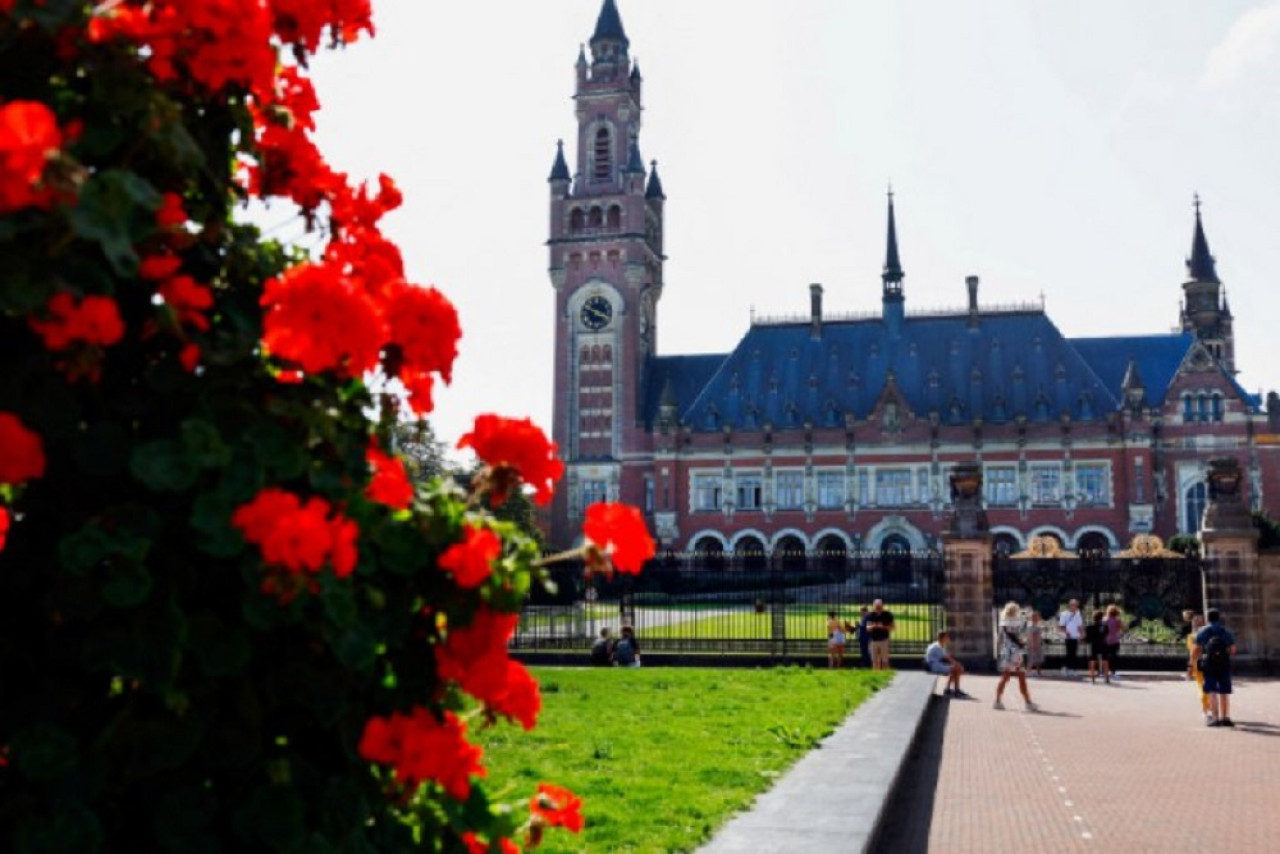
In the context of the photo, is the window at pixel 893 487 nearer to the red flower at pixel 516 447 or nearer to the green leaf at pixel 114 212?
the red flower at pixel 516 447

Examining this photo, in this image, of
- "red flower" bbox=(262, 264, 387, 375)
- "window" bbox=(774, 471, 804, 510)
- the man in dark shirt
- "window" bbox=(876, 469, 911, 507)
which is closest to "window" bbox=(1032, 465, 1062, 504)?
"window" bbox=(876, 469, 911, 507)

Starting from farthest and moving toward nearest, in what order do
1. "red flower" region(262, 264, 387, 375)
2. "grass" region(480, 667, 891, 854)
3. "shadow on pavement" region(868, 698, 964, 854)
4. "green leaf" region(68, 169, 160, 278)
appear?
"shadow on pavement" region(868, 698, 964, 854) < "grass" region(480, 667, 891, 854) < "red flower" region(262, 264, 387, 375) < "green leaf" region(68, 169, 160, 278)

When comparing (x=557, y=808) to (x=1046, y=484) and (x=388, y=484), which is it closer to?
(x=388, y=484)

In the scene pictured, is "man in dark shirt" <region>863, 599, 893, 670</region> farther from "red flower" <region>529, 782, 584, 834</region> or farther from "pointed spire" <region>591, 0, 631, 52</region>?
"pointed spire" <region>591, 0, 631, 52</region>

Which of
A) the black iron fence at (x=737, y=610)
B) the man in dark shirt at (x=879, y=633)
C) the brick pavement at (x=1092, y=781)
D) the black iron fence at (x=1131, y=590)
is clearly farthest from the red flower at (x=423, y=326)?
the black iron fence at (x=1131, y=590)

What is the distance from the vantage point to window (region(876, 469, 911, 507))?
62.2 meters

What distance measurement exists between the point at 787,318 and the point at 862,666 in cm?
4712

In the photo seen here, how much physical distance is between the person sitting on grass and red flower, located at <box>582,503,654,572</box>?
17.6 meters

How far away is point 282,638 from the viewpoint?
2.36 metres

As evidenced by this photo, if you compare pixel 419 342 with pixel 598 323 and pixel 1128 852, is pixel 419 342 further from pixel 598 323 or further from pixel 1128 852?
pixel 598 323

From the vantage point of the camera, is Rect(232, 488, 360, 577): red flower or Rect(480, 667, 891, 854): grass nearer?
Rect(232, 488, 360, 577): red flower

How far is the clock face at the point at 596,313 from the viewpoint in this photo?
2640 inches

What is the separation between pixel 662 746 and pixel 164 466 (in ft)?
30.7

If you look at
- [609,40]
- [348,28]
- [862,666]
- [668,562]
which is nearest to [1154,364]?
[609,40]
